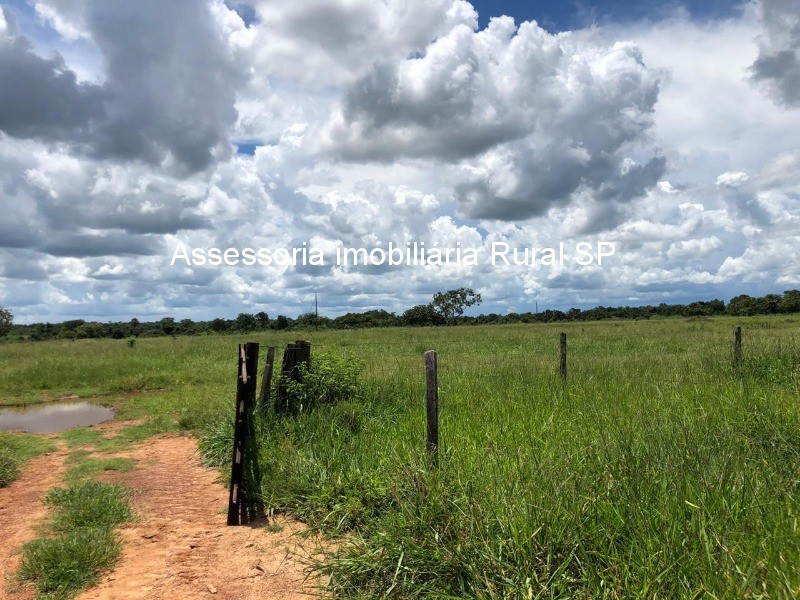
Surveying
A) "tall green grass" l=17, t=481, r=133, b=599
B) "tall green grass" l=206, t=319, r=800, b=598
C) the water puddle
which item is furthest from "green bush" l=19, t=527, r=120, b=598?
the water puddle

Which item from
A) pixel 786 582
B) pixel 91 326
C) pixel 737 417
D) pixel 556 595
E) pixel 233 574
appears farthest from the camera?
pixel 91 326

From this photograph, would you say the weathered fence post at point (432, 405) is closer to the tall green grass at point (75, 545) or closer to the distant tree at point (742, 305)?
→ the tall green grass at point (75, 545)

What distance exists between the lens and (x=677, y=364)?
12.3 meters

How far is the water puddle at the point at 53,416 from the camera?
1330 centimetres

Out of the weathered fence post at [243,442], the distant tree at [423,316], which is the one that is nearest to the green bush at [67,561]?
the weathered fence post at [243,442]

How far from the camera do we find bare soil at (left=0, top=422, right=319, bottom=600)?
4520 mm

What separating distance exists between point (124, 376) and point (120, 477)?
15.0 meters

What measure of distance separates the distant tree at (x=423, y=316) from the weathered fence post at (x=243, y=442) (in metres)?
90.0

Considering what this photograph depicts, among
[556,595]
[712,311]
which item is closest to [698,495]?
[556,595]

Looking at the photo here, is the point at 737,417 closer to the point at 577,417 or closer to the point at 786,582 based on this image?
the point at 577,417

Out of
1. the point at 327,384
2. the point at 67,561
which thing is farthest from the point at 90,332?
the point at 67,561

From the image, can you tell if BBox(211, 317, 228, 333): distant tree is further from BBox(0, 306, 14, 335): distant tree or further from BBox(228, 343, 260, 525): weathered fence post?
BBox(228, 343, 260, 525): weathered fence post

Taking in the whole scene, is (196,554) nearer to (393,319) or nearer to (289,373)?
(289,373)

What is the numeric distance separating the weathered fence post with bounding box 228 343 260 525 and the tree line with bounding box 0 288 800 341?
66.0 meters
